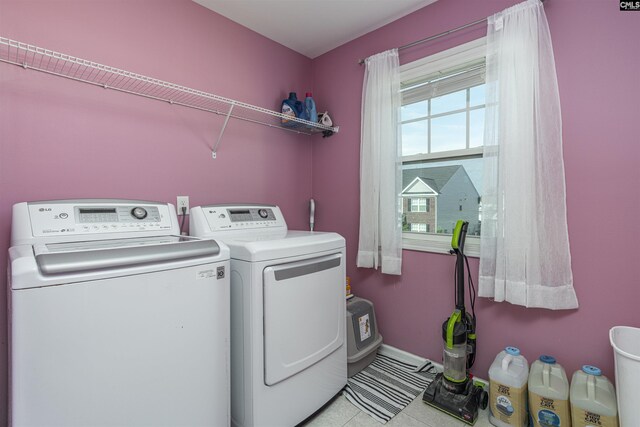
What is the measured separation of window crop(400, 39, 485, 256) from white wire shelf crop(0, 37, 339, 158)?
0.75 meters

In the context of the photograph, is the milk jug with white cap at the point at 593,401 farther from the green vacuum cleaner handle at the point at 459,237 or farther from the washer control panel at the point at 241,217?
the washer control panel at the point at 241,217

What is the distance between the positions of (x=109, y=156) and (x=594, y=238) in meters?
2.64

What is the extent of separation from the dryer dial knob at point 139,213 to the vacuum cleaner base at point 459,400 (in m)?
1.90

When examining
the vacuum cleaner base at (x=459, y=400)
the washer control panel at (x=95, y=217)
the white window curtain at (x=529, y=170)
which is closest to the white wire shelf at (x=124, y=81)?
the washer control panel at (x=95, y=217)

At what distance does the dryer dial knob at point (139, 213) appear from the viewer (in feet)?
5.05

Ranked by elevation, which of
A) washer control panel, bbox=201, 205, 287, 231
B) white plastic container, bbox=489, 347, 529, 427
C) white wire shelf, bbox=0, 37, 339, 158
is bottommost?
white plastic container, bbox=489, 347, 529, 427

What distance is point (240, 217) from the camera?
1958 mm

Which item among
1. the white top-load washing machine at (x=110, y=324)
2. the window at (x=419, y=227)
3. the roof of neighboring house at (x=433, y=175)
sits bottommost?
the white top-load washing machine at (x=110, y=324)

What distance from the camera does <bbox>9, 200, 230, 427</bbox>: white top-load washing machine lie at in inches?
34.7

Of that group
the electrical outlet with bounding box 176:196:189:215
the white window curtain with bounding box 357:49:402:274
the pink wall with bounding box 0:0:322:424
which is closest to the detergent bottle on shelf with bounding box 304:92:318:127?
the pink wall with bounding box 0:0:322:424

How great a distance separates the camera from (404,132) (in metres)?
2.28

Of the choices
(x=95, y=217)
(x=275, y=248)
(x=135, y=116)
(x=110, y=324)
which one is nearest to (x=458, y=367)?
(x=275, y=248)

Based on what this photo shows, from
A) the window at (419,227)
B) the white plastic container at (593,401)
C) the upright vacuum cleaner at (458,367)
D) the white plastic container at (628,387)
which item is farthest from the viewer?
the window at (419,227)

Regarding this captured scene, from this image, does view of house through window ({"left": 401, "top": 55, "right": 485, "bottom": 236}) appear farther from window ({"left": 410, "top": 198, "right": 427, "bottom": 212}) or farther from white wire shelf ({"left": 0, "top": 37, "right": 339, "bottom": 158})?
white wire shelf ({"left": 0, "top": 37, "right": 339, "bottom": 158})
